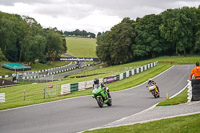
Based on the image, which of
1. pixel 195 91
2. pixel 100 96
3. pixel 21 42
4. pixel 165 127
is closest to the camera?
pixel 165 127

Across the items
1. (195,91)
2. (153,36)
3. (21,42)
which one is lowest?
(195,91)

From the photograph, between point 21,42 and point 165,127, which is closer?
point 165,127

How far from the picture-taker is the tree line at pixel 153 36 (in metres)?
90.6

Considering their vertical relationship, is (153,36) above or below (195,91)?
above

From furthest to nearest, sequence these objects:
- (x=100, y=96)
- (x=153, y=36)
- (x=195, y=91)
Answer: (x=153, y=36) < (x=100, y=96) < (x=195, y=91)

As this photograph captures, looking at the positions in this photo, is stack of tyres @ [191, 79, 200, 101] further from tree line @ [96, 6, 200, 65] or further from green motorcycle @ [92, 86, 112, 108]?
tree line @ [96, 6, 200, 65]

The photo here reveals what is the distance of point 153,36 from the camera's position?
307 feet

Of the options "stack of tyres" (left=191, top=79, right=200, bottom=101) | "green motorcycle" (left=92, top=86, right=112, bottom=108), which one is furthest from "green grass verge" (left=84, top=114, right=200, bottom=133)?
"green motorcycle" (left=92, top=86, right=112, bottom=108)

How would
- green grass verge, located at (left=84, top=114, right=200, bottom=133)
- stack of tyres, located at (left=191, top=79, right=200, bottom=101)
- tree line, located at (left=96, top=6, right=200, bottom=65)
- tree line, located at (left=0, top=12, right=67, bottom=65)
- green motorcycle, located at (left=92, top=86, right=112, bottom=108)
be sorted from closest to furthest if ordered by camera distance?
green grass verge, located at (left=84, top=114, right=200, bottom=133) → stack of tyres, located at (left=191, top=79, right=200, bottom=101) → green motorcycle, located at (left=92, top=86, right=112, bottom=108) → tree line, located at (left=96, top=6, right=200, bottom=65) → tree line, located at (left=0, top=12, right=67, bottom=65)

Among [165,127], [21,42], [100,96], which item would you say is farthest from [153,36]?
[165,127]

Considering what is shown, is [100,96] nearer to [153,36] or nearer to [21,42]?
[153,36]

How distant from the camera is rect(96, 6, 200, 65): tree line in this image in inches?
3565

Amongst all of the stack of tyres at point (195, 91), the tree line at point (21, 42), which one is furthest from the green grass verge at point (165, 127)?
the tree line at point (21, 42)

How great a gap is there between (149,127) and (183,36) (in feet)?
280
